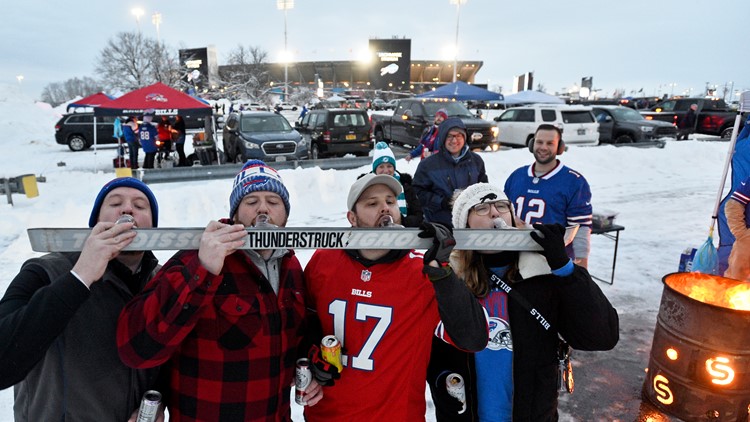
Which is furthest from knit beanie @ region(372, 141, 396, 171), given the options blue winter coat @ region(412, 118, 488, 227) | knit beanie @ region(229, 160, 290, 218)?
knit beanie @ region(229, 160, 290, 218)

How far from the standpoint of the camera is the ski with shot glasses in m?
1.63

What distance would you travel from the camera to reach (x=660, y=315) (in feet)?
10.9

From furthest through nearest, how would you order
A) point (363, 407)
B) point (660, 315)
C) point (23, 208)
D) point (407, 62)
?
point (407, 62), point (23, 208), point (660, 315), point (363, 407)

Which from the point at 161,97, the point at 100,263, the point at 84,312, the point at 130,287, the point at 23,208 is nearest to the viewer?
the point at 100,263

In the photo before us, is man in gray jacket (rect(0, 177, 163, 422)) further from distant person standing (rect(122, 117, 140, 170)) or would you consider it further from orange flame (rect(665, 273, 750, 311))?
distant person standing (rect(122, 117, 140, 170))

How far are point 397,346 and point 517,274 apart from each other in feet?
2.17

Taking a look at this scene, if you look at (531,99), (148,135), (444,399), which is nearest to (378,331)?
(444,399)

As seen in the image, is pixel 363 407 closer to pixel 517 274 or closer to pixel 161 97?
pixel 517 274

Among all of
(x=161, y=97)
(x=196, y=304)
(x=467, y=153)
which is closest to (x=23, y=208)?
(x=161, y=97)

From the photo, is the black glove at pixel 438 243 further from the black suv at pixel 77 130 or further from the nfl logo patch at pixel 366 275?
the black suv at pixel 77 130

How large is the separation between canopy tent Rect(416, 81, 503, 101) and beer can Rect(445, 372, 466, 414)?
18.4 metres

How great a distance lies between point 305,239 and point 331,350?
0.50m

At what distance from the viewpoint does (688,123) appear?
2280 centimetres

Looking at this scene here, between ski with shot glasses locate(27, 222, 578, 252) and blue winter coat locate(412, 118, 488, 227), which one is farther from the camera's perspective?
blue winter coat locate(412, 118, 488, 227)
